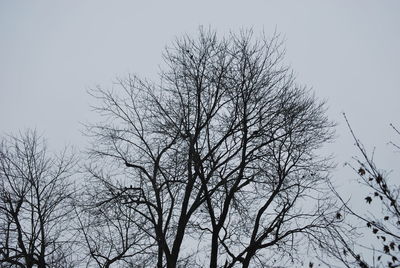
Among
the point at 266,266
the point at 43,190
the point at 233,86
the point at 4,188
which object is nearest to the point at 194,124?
the point at 233,86

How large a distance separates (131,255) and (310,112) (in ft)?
22.3

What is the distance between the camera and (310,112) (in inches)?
397

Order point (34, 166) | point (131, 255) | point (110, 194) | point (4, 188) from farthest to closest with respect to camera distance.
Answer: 1. point (34, 166)
2. point (4, 188)
3. point (131, 255)
4. point (110, 194)

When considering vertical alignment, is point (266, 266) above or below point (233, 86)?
below

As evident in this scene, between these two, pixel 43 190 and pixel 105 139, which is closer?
pixel 105 139

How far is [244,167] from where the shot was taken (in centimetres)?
958

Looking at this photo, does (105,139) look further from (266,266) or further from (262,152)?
(266,266)

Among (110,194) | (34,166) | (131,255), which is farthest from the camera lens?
(34,166)

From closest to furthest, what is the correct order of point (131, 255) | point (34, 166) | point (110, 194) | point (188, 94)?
point (110, 194) → point (188, 94) → point (131, 255) → point (34, 166)

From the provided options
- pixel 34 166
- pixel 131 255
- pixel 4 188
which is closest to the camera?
pixel 131 255

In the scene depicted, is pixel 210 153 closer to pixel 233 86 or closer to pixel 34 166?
pixel 233 86

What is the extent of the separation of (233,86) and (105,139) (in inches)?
161

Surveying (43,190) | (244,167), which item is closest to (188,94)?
(244,167)

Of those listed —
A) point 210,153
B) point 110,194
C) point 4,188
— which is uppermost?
point 4,188
